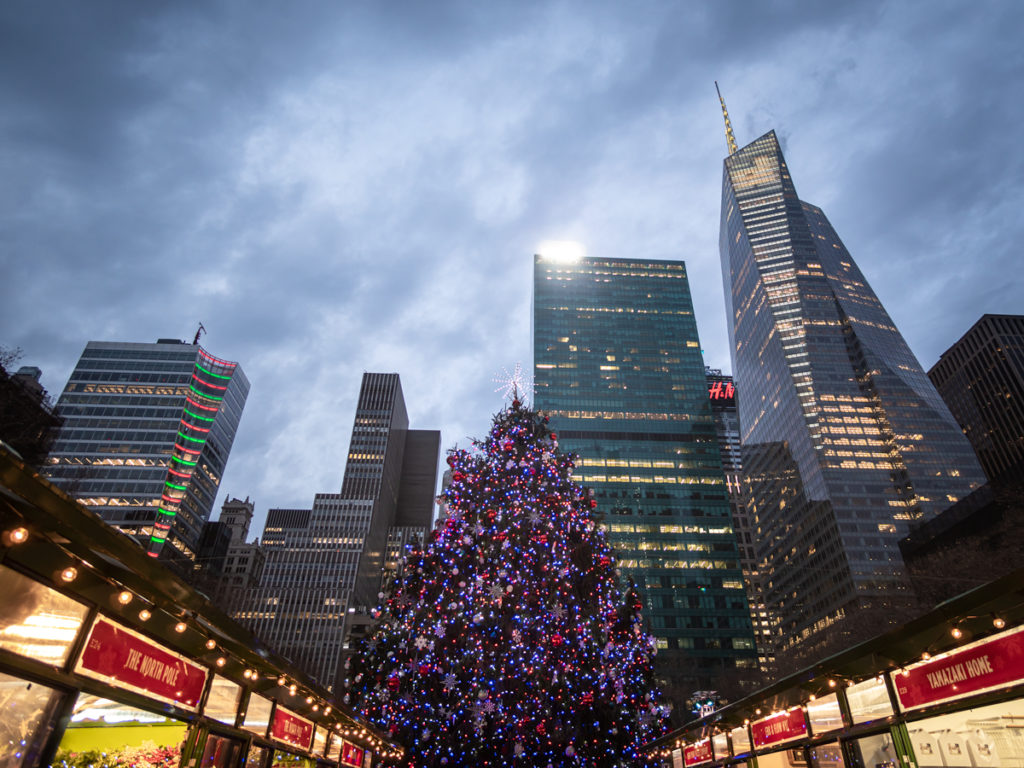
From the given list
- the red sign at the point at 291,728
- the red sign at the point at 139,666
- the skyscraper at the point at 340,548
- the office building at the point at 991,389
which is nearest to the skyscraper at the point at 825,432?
the office building at the point at 991,389

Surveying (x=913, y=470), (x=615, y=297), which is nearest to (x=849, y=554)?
(x=913, y=470)

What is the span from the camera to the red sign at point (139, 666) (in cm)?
434

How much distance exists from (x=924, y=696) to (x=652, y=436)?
80.3 meters

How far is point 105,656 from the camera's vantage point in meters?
4.43

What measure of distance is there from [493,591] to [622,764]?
5.35m

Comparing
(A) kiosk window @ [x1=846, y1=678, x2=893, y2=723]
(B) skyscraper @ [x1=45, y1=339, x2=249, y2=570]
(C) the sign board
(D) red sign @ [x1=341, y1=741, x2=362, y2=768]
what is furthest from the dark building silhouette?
(B) skyscraper @ [x1=45, y1=339, x2=249, y2=570]

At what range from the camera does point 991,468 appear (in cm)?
11525

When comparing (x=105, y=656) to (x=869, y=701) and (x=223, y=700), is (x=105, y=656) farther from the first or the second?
(x=869, y=701)

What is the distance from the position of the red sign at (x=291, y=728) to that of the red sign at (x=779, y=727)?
839 cm

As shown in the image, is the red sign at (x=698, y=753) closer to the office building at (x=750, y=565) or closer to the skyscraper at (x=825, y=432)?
the skyscraper at (x=825, y=432)

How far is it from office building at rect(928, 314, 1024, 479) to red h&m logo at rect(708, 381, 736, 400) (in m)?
56.6

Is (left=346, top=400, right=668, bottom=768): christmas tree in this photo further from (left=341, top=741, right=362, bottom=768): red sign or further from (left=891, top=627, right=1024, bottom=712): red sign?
(left=891, top=627, right=1024, bottom=712): red sign

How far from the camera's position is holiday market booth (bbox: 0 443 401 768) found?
3547 mm

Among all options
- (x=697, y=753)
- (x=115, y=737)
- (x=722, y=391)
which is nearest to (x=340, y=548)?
(x=697, y=753)
